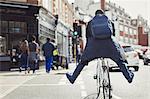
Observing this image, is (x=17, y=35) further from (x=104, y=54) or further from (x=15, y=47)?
(x=104, y=54)

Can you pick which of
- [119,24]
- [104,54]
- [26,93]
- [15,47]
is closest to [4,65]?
[15,47]

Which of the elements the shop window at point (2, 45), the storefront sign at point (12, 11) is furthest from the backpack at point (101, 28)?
the storefront sign at point (12, 11)

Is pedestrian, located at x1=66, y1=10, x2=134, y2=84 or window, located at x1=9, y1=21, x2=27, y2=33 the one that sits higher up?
window, located at x1=9, y1=21, x2=27, y2=33

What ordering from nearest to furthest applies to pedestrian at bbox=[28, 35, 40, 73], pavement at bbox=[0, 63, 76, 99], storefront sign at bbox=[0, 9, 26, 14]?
pavement at bbox=[0, 63, 76, 99] → pedestrian at bbox=[28, 35, 40, 73] → storefront sign at bbox=[0, 9, 26, 14]

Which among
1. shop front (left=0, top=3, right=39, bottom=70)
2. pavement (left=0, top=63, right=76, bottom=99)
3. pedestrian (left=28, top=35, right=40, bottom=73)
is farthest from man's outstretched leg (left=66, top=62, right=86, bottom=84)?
shop front (left=0, top=3, right=39, bottom=70)

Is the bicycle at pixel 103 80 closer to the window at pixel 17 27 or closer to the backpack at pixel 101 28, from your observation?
the backpack at pixel 101 28

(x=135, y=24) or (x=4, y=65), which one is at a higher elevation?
(x=135, y=24)

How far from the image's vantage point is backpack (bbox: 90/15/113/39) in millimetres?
8172

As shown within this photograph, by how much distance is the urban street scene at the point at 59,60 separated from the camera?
8359 millimetres

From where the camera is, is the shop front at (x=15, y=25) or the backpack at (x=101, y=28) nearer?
the backpack at (x=101, y=28)

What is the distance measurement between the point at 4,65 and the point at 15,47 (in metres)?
1.83

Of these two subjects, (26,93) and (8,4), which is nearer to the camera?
(26,93)

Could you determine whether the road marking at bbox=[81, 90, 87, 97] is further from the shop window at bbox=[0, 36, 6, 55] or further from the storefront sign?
the storefront sign

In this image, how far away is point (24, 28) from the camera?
2769 centimetres
